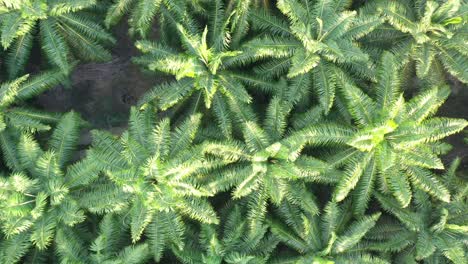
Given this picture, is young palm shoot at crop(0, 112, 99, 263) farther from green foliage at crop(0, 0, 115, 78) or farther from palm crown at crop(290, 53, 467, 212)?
palm crown at crop(290, 53, 467, 212)

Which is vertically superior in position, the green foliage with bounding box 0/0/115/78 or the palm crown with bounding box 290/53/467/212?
the green foliage with bounding box 0/0/115/78

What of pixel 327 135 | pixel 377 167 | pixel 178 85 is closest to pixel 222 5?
pixel 178 85

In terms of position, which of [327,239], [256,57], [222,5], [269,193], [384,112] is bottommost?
[327,239]

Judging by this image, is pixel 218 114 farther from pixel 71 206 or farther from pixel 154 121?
pixel 71 206

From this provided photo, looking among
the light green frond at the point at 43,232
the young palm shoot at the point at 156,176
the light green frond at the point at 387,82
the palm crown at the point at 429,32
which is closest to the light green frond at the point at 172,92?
the young palm shoot at the point at 156,176

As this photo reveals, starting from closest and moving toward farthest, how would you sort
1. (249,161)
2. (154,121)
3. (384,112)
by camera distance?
(384,112) → (249,161) → (154,121)

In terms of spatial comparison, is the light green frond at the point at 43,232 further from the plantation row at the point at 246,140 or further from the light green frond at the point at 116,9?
the light green frond at the point at 116,9

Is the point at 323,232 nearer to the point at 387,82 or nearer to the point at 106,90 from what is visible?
the point at 387,82

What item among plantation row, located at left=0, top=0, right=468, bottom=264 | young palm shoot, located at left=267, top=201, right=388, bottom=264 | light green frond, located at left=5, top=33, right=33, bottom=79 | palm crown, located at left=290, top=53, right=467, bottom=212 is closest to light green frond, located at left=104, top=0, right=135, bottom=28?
plantation row, located at left=0, top=0, right=468, bottom=264

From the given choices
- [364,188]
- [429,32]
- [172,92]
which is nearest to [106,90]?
[172,92]
